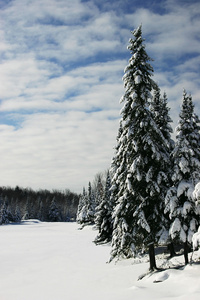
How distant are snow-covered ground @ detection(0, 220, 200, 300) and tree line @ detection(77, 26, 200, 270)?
248cm

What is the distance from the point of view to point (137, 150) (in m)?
17.6

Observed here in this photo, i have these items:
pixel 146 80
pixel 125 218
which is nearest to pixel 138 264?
pixel 125 218

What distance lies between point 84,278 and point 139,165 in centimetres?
979

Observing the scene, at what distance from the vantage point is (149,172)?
1688 cm

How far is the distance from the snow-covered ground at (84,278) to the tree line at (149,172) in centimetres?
248

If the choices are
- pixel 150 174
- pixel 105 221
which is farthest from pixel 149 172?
pixel 105 221

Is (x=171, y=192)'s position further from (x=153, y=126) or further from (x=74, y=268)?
(x=74, y=268)

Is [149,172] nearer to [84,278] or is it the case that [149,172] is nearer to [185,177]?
[185,177]

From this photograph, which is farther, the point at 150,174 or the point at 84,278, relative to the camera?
the point at 84,278

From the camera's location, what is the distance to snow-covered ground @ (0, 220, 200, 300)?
38.1 feet

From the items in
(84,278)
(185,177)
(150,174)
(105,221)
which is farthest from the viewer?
(105,221)

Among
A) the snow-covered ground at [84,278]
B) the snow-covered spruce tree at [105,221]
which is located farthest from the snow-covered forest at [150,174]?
the snow-covered spruce tree at [105,221]

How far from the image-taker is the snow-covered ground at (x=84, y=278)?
38.1 ft

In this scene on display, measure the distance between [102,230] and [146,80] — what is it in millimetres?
25237
